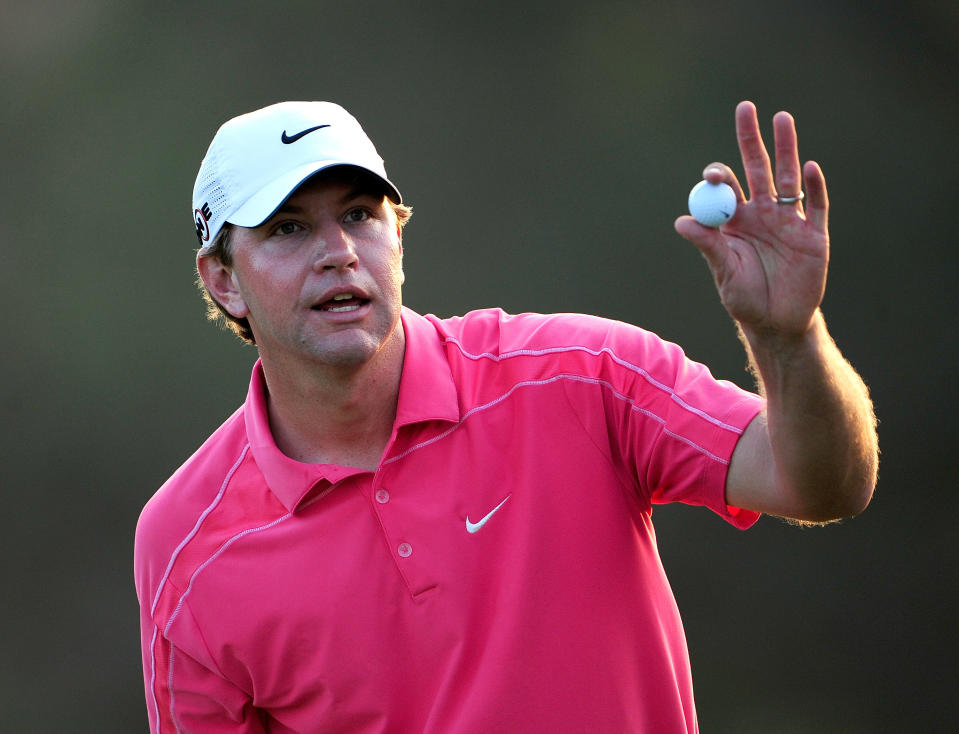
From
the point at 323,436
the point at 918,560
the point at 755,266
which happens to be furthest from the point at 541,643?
the point at 918,560

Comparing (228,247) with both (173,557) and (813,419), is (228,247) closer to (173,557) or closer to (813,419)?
(173,557)

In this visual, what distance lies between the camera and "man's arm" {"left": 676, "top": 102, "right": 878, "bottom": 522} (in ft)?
5.03

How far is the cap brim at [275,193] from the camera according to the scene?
1931 mm

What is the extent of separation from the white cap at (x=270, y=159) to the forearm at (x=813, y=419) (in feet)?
2.59

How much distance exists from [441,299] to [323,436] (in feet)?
8.00

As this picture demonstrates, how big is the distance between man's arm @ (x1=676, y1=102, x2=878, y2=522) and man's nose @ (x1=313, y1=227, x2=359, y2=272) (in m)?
0.62

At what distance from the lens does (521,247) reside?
4.40 metres

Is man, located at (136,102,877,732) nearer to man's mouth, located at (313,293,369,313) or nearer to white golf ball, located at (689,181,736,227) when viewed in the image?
man's mouth, located at (313,293,369,313)

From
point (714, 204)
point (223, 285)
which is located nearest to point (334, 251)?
point (223, 285)

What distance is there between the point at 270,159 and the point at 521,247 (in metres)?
2.46

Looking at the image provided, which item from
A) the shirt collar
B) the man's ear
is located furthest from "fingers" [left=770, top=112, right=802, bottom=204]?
the man's ear

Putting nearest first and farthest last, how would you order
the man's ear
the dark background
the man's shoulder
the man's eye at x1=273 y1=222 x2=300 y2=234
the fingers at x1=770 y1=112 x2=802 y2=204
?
the fingers at x1=770 y1=112 x2=802 y2=204 < the man's shoulder < the man's eye at x1=273 y1=222 x2=300 y2=234 < the man's ear < the dark background

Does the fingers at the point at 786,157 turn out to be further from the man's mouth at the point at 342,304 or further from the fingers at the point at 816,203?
the man's mouth at the point at 342,304

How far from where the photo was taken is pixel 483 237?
442 centimetres
